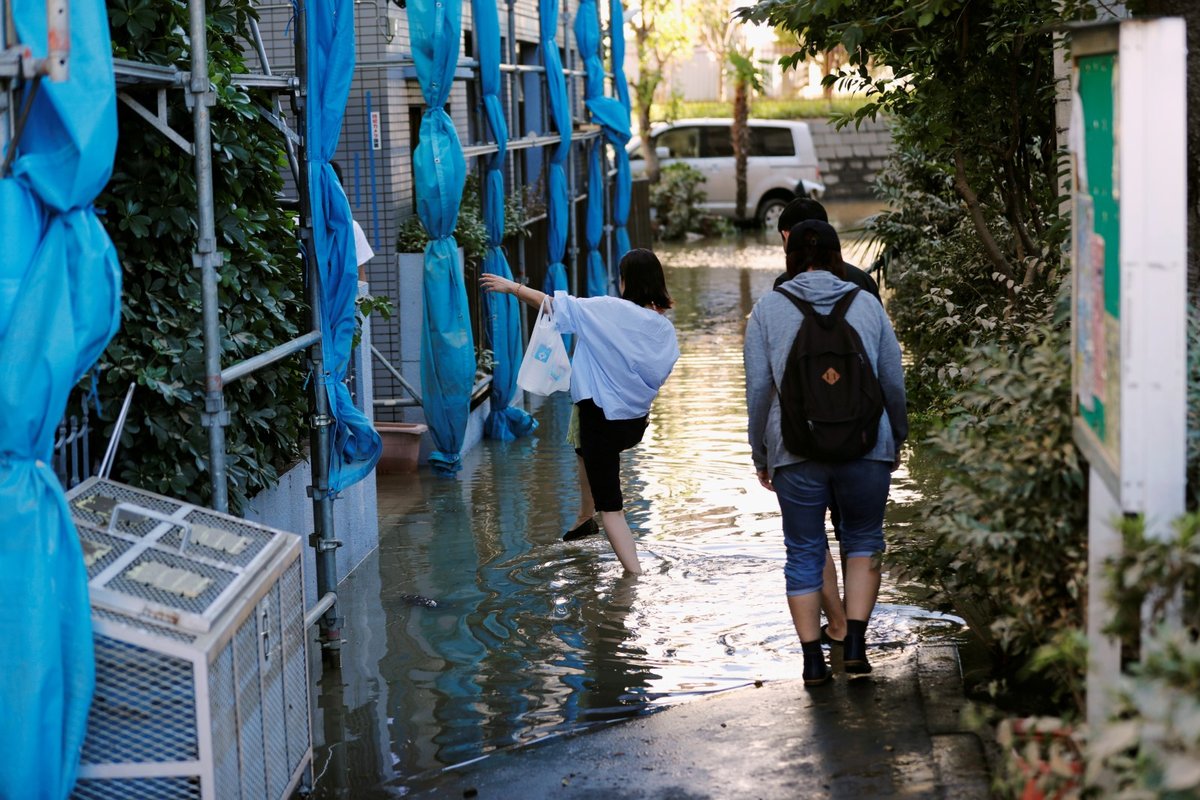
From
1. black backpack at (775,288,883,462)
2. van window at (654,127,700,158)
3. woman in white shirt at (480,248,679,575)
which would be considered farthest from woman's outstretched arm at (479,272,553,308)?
van window at (654,127,700,158)

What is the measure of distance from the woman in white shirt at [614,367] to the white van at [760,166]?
1845cm

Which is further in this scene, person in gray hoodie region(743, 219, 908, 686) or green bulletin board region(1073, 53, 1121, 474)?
person in gray hoodie region(743, 219, 908, 686)

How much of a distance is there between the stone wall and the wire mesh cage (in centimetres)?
2804

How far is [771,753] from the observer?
4.68m

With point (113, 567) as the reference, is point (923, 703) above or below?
below

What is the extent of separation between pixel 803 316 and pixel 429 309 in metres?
4.16

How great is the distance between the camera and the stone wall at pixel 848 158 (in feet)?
103

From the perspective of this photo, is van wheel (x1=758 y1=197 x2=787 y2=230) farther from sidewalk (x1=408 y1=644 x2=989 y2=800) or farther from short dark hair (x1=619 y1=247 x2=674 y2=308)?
sidewalk (x1=408 y1=644 x2=989 y2=800)

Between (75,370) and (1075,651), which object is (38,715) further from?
(1075,651)

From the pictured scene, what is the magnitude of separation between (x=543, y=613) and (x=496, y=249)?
4205mm

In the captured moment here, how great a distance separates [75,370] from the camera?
362cm

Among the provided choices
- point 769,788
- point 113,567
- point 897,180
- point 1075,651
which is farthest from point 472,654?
point 897,180

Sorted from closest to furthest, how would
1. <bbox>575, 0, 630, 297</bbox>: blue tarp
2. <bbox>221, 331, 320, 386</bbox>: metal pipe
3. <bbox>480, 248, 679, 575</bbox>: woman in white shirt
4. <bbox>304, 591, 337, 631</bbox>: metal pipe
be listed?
<bbox>221, 331, 320, 386</bbox>: metal pipe → <bbox>304, 591, 337, 631</bbox>: metal pipe → <bbox>480, 248, 679, 575</bbox>: woman in white shirt → <bbox>575, 0, 630, 297</bbox>: blue tarp

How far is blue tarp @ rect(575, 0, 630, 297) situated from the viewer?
14385mm
